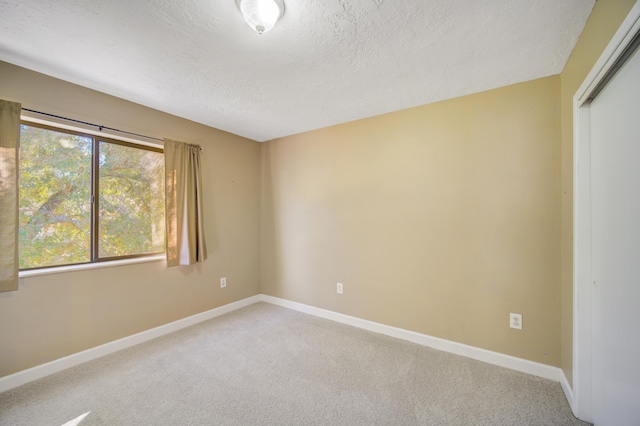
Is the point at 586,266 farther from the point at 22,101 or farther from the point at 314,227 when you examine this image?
the point at 22,101

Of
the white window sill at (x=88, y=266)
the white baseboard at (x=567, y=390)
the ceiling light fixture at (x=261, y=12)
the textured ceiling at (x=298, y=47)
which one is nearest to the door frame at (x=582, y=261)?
the white baseboard at (x=567, y=390)

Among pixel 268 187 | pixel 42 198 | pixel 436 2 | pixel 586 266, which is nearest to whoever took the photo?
pixel 436 2

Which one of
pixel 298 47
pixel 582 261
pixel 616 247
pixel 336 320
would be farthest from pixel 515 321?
pixel 298 47

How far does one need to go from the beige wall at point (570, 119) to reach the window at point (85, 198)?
3589mm

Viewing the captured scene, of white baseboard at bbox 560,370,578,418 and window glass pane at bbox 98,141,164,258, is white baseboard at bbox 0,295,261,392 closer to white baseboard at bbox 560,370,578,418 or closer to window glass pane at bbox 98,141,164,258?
window glass pane at bbox 98,141,164,258

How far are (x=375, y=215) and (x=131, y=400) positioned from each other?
2.58 m

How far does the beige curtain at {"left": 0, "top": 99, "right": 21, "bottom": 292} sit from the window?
0.43ft

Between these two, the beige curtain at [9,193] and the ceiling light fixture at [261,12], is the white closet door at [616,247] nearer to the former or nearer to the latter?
the ceiling light fixture at [261,12]

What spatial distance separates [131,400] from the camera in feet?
5.84

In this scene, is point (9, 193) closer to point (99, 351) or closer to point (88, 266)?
point (88, 266)

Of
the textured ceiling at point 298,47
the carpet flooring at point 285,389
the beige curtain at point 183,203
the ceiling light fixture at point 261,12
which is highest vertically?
the textured ceiling at point 298,47

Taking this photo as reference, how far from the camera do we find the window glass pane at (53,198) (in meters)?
2.03

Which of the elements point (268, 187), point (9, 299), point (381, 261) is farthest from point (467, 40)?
point (9, 299)

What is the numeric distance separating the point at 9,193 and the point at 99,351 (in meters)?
1.50
